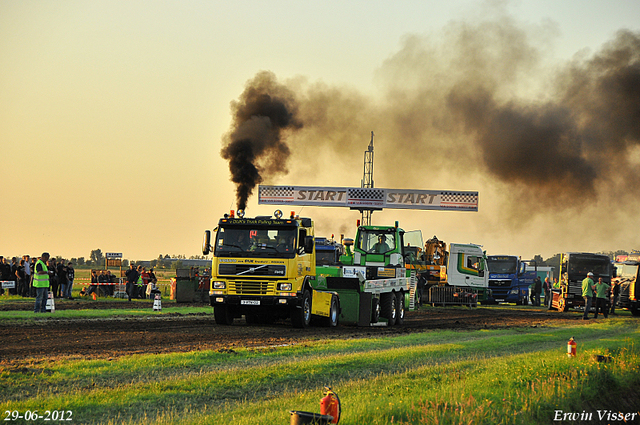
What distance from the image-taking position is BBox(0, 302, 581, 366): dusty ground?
14.3 metres

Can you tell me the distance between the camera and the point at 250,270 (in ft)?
66.0

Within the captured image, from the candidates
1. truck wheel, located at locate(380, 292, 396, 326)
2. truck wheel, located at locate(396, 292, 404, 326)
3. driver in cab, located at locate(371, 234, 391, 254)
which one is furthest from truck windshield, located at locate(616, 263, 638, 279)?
truck wheel, located at locate(380, 292, 396, 326)

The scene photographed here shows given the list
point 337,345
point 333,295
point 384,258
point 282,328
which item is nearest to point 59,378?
point 337,345

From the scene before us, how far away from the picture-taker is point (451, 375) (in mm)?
12000

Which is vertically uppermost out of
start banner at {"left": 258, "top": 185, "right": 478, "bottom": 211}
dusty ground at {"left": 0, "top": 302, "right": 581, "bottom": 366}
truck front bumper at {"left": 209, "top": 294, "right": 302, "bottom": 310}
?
start banner at {"left": 258, "top": 185, "right": 478, "bottom": 211}

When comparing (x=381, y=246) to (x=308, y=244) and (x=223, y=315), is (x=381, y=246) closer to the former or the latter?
(x=308, y=244)

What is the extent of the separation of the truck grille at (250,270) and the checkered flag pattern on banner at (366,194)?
30.3 m

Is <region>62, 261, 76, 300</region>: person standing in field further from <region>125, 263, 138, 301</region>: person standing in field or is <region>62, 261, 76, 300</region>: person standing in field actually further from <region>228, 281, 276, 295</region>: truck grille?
<region>228, 281, 276, 295</region>: truck grille

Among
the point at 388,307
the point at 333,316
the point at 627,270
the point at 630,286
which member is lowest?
the point at 333,316

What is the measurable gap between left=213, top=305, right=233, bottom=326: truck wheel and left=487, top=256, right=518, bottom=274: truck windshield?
1096 inches

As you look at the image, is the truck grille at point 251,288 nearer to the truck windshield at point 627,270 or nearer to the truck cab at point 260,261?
the truck cab at point 260,261

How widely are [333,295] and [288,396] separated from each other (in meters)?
12.6

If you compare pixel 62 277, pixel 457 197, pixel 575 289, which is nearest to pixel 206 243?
pixel 62 277

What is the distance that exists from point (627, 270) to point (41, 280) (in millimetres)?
30274
